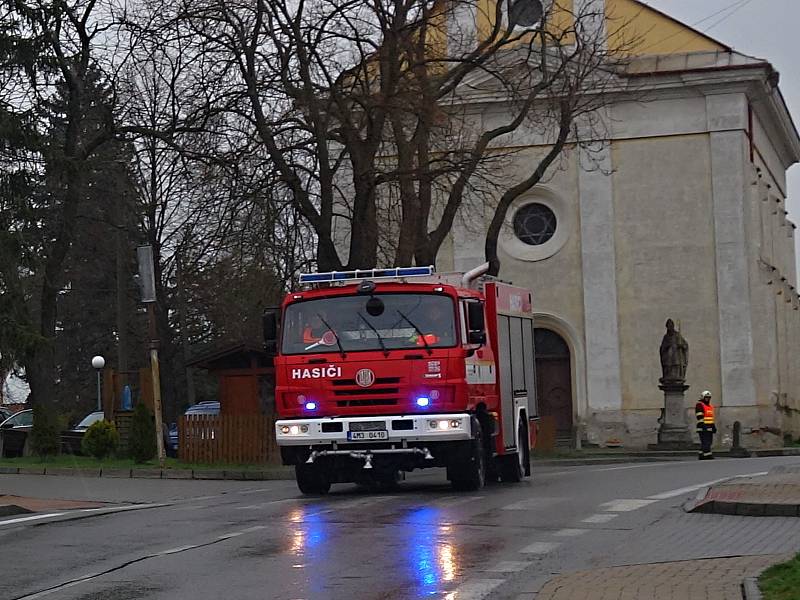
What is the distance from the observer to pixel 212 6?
90.8ft

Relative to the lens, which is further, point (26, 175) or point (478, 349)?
point (26, 175)

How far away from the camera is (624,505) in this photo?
54.4 ft

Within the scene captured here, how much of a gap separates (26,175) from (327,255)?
23.1 ft

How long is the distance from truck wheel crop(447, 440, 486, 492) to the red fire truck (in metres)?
0.01

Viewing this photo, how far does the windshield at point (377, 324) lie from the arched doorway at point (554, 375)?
30.0m

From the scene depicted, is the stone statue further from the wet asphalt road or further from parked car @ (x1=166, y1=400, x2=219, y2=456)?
the wet asphalt road

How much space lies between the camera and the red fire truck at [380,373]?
1833cm

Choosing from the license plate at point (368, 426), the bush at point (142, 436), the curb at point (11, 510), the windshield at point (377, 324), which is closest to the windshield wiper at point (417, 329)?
the windshield at point (377, 324)

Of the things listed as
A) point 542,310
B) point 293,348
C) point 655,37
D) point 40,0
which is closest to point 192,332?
point 542,310

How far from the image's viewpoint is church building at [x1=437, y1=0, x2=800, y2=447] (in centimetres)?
4647

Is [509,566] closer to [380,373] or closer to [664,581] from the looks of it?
[664,581]

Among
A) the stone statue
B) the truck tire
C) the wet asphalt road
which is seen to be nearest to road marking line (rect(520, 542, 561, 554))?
the wet asphalt road

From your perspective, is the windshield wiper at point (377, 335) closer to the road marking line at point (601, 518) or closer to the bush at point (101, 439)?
the road marking line at point (601, 518)

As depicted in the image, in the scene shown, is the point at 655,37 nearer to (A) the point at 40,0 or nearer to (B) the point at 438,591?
(A) the point at 40,0
